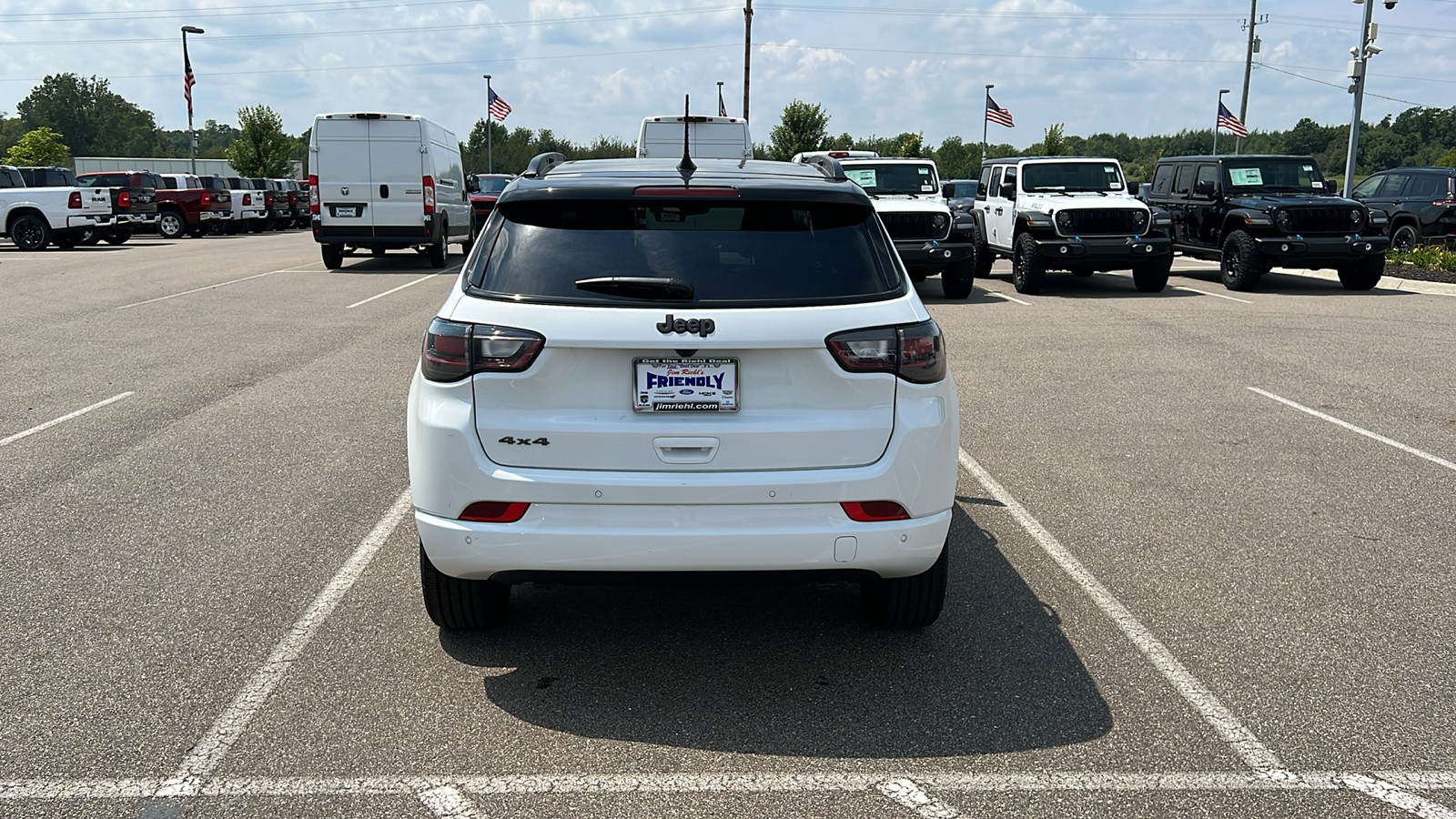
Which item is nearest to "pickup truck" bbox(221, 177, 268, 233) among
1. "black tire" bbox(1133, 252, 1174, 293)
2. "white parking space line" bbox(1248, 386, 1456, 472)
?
"black tire" bbox(1133, 252, 1174, 293)

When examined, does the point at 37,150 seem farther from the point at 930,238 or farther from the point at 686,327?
the point at 686,327

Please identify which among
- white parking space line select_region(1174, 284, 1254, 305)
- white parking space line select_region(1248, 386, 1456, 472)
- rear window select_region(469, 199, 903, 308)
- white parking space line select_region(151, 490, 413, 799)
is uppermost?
rear window select_region(469, 199, 903, 308)

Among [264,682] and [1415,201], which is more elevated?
[1415,201]

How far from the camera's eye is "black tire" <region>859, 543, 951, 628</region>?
4.43m

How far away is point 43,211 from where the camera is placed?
29766 millimetres

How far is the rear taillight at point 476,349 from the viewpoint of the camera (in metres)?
3.83

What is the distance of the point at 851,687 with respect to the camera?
4.12 metres

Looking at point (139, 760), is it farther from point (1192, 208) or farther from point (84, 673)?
point (1192, 208)

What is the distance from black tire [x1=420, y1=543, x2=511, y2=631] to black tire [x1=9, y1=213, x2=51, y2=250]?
30434mm

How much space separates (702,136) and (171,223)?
2288 cm

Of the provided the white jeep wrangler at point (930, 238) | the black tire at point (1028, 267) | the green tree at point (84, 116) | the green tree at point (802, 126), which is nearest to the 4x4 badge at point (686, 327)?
the white jeep wrangler at point (930, 238)

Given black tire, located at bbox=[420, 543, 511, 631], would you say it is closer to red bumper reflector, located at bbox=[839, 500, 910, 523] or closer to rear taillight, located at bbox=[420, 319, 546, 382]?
rear taillight, located at bbox=[420, 319, 546, 382]

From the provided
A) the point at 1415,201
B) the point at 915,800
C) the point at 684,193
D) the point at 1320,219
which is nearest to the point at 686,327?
the point at 684,193

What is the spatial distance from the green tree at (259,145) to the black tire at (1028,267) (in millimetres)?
Answer: 60246
